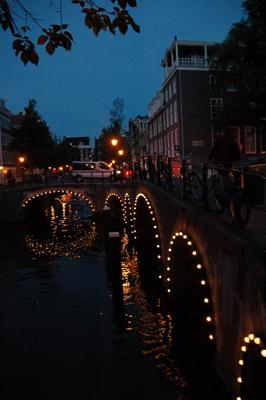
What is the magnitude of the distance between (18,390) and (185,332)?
4489 mm

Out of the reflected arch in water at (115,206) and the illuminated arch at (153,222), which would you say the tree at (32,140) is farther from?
the illuminated arch at (153,222)

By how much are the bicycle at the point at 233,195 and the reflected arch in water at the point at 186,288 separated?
1.75 m

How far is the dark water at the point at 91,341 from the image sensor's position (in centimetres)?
783

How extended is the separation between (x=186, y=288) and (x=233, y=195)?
220 inches

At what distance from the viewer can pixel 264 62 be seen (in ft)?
75.9

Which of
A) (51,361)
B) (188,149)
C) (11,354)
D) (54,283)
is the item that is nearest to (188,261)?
(51,361)

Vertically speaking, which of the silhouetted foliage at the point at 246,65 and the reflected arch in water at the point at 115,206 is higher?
the silhouetted foliage at the point at 246,65

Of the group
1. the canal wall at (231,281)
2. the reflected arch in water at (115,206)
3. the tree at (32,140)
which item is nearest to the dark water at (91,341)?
the canal wall at (231,281)

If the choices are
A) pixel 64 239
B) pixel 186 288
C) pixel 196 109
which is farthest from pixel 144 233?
pixel 196 109

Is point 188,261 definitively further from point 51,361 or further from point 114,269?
point 51,361

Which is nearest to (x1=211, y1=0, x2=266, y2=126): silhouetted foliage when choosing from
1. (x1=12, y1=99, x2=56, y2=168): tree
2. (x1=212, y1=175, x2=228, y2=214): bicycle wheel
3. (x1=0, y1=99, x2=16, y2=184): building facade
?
(x1=212, y1=175, x2=228, y2=214): bicycle wheel

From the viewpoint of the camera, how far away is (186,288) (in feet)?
38.0

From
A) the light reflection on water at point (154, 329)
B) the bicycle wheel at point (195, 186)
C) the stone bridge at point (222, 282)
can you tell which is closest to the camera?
the stone bridge at point (222, 282)

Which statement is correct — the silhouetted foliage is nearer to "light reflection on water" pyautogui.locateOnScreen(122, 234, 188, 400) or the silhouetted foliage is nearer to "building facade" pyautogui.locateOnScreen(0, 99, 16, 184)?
"light reflection on water" pyautogui.locateOnScreen(122, 234, 188, 400)
